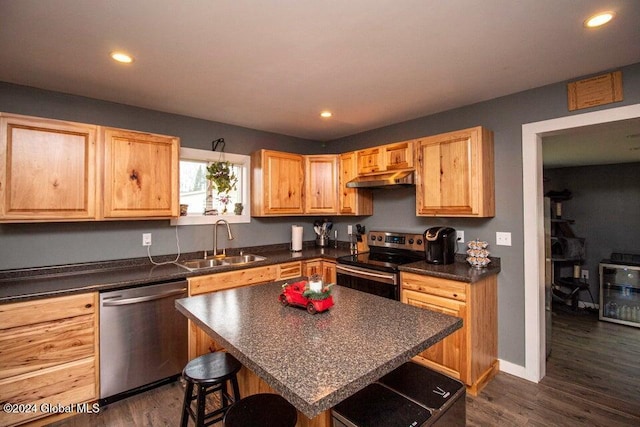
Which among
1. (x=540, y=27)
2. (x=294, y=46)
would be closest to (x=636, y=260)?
(x=540, y=27)

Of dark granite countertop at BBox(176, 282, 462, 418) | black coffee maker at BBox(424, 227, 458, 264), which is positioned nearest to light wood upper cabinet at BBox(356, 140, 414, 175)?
black coffee maker at BBox(424, 227, 458, 264)

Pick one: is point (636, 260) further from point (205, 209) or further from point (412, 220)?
point (205, 209)

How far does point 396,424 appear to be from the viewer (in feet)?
3.58

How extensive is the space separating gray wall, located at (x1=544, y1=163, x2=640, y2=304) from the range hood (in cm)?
378

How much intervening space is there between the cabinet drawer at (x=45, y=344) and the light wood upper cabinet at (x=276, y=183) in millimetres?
1921

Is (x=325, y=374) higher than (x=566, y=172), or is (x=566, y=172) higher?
(x=566, y=172)

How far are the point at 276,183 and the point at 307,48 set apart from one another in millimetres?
1885

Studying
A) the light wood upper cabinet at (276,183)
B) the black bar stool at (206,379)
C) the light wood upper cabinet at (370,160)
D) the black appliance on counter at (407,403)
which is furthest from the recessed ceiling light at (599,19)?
the light wood upper cabinet at (276,183)

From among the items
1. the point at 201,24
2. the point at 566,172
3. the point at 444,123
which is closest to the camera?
the point at 201,24

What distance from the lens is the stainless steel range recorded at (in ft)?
9.14

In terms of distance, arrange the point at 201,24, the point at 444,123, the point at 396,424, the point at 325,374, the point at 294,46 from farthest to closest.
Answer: the point at 444,123 → the point at 294,46 → the point at 201,24 → the point at 396,424 → the point at 325,374

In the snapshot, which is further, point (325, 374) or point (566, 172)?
point (566, 172)

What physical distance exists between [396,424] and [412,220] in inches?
99.1

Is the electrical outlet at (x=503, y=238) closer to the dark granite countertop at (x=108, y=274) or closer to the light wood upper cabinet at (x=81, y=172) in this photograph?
the dark granite countertop at (x=108, y=274)
